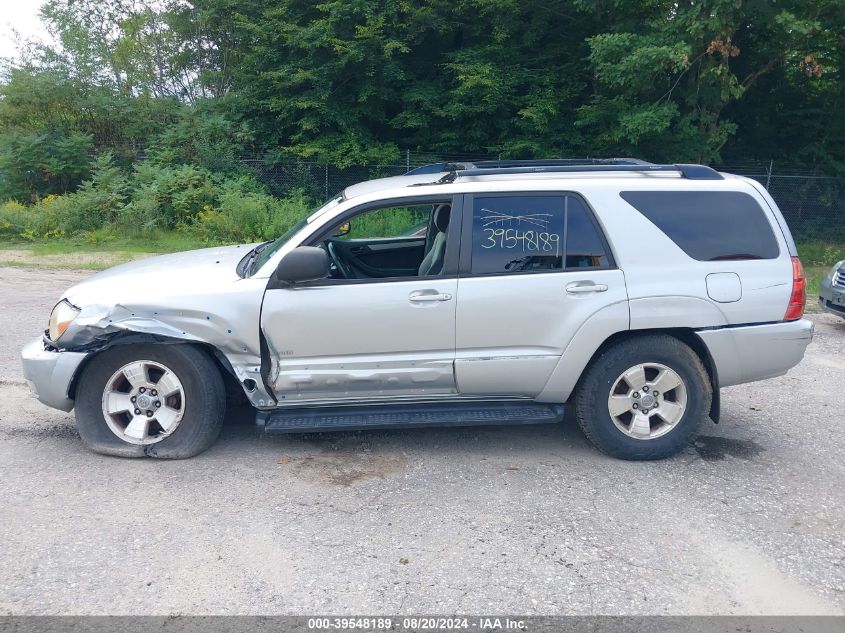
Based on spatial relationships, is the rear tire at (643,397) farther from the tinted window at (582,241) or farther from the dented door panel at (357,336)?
the dented door panel at (357,336)

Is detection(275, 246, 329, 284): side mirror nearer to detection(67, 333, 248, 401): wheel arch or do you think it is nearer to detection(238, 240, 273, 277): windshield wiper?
detection(238, 240, 273, 277): windshield wiper

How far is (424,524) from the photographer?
3.88 metres

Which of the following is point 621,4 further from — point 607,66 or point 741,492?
point 741,492

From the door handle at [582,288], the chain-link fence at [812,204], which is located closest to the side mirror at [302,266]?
the door handle at [582,288]

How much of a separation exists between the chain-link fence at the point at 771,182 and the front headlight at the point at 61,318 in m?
13.1

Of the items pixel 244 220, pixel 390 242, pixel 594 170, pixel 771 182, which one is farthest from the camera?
pixel 771 182

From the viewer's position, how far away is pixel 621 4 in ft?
A: 50.0

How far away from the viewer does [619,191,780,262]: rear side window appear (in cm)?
466

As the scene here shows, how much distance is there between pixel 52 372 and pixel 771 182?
16491 mm

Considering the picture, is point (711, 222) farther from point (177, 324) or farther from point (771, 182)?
point (771, 182)

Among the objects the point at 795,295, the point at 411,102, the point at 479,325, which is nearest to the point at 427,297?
the point at 479,325

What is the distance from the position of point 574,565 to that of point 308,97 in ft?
53.5

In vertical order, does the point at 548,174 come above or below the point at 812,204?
above

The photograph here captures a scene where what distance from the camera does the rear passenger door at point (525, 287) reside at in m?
4.53
